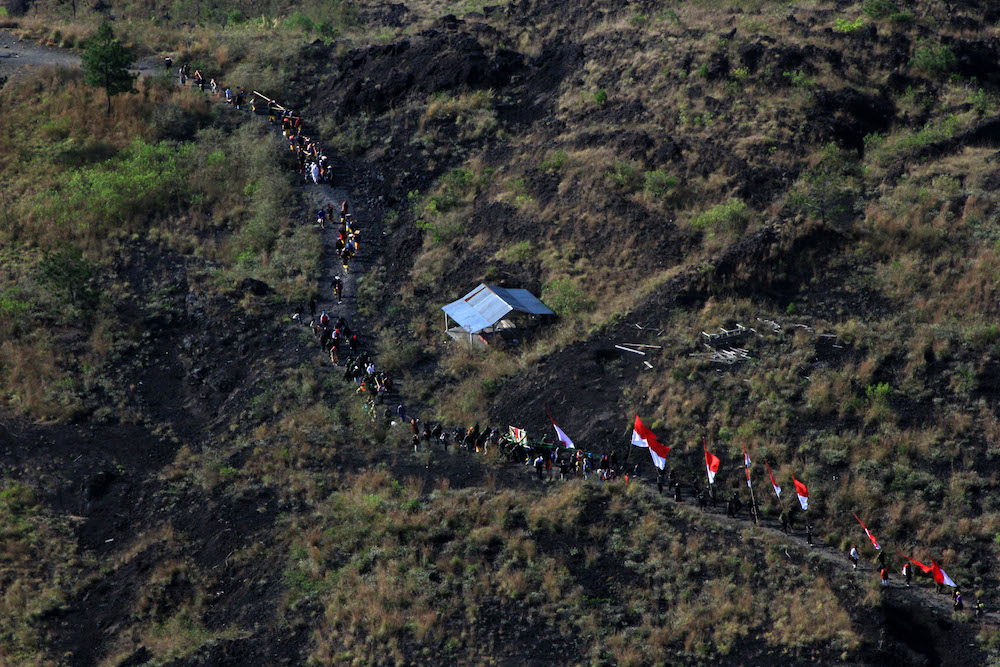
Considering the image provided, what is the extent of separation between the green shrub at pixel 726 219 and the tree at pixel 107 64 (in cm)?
2840

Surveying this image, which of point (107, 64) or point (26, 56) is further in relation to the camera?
point (26, 56)

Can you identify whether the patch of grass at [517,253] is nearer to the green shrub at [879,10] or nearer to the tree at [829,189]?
the tree at [829,189]

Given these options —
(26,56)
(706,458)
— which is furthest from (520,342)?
(26,56)

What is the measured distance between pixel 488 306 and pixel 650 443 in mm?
9198

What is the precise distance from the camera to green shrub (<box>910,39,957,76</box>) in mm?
43812

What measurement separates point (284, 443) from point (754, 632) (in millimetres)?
15447

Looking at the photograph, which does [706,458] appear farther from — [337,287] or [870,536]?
[337,287]

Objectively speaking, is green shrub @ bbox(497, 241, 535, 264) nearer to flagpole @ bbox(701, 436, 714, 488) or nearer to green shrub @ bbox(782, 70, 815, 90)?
flagpole @ bbox(701, 436, 714, 488)

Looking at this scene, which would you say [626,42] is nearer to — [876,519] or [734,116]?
[734,116]

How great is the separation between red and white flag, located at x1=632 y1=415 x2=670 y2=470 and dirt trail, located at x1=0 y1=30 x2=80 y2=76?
130 ft

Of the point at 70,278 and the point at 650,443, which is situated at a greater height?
the point at 650,443

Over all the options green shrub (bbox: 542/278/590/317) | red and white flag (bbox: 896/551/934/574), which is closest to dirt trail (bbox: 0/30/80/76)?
green shrub (bbox: 542/278/590/317)

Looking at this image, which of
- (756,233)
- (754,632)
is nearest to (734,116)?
(756,233)

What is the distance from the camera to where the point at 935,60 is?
144 feet
